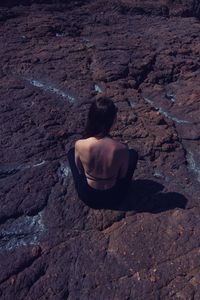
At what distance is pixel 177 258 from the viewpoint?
8.93 ft

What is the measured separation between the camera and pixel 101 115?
2.66 meters

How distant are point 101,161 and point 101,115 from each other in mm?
339

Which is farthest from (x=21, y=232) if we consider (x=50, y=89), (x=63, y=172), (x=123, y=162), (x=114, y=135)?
(x=50, y=89)

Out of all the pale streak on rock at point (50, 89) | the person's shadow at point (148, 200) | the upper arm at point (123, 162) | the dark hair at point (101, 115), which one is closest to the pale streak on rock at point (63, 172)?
the person's shadow at point (148, 200)

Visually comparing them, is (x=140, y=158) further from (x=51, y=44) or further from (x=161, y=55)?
(x=51, y=44)

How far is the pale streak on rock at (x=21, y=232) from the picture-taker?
2.84 meters

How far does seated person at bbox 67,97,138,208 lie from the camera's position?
269cm

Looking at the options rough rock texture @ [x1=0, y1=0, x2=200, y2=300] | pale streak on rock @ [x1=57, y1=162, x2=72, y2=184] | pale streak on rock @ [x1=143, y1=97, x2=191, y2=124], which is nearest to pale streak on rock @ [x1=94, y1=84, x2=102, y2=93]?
rough rock texture @ [x1=0, y1=0, x2=200, y2=300]

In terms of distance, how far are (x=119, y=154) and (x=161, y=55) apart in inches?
97.4

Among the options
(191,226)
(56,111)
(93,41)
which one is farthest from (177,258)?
(93,41)

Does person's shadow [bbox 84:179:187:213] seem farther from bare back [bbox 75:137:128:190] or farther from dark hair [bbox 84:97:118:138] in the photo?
dark hair [bbox 84:97:118:138]

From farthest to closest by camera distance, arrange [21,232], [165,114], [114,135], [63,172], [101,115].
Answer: [165,114]
[114,135]
[63,172]
[21,232]
[101,115]

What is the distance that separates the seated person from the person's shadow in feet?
0.30

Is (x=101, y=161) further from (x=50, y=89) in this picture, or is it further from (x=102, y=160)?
(x=50, y=89)
